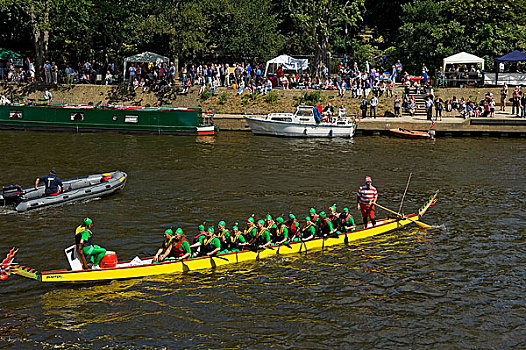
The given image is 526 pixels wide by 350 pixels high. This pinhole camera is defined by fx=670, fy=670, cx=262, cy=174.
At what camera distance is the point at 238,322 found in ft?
59.4

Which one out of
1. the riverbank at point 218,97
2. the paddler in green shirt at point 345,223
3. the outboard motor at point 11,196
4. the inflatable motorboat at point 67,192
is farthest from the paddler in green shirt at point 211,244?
the riverbank at point 218,97

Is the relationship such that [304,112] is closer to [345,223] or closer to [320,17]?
[320,17]

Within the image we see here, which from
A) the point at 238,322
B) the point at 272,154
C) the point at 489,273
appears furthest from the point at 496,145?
the point at 238,322

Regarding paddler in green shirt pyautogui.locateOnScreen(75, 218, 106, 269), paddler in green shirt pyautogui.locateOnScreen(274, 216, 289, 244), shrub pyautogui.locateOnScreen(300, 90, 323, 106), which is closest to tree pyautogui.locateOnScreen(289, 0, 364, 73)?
shrub pyautogui.locateOnScreen(300, 90, 323, 106)

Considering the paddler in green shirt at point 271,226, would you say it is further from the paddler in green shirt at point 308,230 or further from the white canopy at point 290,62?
the white canopy at point 290,62

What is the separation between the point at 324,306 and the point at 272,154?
71.4 ft

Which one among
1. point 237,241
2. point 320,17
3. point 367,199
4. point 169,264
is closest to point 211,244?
point 237,241

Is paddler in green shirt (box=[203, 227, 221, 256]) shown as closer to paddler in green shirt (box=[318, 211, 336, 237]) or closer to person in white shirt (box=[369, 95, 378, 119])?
paddler in green shirt (box=[318, 211, 336, 237])

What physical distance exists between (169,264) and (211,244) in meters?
1.67

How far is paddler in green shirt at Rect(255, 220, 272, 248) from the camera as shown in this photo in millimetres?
22406

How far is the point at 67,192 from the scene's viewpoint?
28.7 m

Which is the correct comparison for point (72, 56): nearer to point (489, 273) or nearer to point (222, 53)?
point (222, 53)

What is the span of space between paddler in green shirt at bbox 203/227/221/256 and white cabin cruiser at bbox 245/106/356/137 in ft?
82.2

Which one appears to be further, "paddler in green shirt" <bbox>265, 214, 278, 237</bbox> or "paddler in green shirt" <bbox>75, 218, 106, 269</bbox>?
"paddler in green shirt" <bbox>265, 214, 278, 237</bbox>
